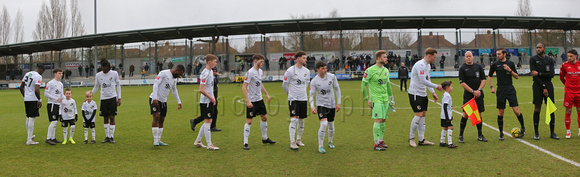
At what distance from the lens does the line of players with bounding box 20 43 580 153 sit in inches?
297

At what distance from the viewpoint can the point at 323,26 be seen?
4478cm

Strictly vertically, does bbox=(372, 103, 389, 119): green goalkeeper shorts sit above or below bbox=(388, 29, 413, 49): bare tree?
below

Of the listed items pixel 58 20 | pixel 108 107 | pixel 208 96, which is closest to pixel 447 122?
pixel 208 96

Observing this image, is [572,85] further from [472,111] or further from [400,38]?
[400,38]

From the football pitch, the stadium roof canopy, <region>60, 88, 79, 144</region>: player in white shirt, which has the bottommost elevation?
the football pitch

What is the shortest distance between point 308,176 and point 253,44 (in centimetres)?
4473

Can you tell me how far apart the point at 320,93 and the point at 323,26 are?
38.1 metres

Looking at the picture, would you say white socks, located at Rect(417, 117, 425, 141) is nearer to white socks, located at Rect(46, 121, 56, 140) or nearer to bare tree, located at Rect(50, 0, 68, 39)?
white socks, located at Rect(46, 121, 56, 140)

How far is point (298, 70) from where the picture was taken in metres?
7.81

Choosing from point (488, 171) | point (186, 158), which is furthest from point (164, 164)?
point (488, 171)

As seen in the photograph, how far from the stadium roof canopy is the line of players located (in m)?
33.6

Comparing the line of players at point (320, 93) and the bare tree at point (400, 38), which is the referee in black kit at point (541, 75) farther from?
the bare tree at point (400, 38)

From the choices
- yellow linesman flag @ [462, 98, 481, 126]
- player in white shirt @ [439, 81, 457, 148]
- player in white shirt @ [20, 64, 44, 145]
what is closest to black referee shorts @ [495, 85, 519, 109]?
yellow linesman flag @ [462, 98, 481, 126]

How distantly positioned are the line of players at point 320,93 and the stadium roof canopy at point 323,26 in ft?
110
